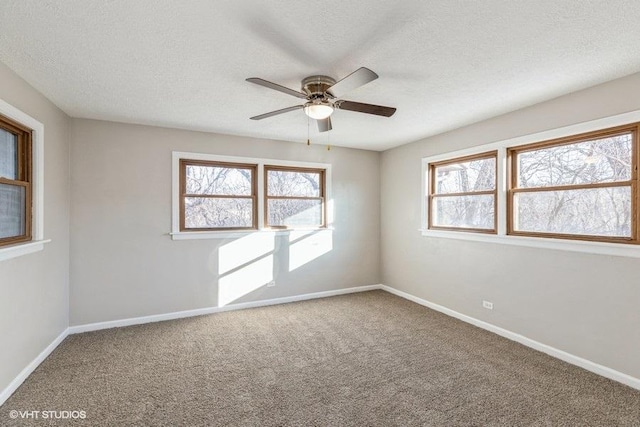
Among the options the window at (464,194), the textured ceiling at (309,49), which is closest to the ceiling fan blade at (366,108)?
the textured ceiling at (309,49)

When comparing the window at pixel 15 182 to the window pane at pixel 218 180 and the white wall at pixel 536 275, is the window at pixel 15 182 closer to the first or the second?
the window pane at pixel 218 180

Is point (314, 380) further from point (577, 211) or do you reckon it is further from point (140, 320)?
point (577, 211)

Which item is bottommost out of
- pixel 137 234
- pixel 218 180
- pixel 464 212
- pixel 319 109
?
pixel 137 234

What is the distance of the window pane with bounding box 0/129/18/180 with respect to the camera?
96.5 inches

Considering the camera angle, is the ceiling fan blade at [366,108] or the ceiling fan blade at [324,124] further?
the ceiling fan blade at [324,124]

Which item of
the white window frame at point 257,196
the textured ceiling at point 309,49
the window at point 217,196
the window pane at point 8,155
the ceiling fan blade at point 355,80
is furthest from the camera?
the window at point 217,196

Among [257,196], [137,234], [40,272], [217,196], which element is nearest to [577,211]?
[257,196]

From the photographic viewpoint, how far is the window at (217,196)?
13.8ft

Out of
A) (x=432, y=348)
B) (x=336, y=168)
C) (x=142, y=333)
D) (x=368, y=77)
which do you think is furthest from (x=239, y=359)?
(x=336, y=168)

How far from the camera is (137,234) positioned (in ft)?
12.7

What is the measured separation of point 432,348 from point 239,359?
76.5 inches

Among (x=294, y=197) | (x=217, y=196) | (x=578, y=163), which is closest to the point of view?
(x=578, y=163)

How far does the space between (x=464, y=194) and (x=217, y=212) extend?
133 inches

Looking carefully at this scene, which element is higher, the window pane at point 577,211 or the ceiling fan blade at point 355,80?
the ceiling fan blade at point 355,80
